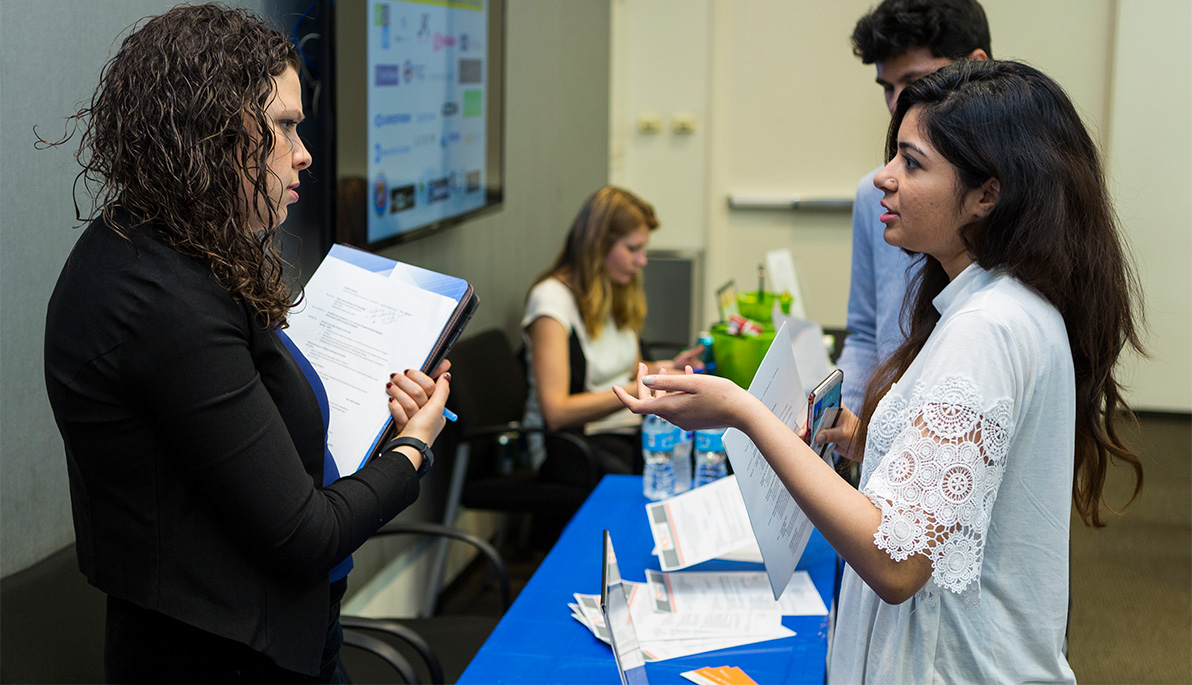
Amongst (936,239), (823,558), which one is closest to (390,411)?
(936,239)

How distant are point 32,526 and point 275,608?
0.60 m

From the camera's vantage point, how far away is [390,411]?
133 cm

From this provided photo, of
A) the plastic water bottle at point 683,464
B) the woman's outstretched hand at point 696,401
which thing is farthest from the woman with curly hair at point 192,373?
the plastic water bottle at point 683,464

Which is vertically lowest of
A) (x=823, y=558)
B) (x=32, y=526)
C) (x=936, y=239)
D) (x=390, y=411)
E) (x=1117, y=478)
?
(x=1117, y=478)

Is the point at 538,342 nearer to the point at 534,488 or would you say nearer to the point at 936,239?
the point at 534,488

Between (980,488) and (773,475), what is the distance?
1.12 ft

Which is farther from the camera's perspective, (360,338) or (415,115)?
(415,115)

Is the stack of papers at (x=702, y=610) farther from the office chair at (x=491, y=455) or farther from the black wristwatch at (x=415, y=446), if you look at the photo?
the office chair at (x=491, y=455)

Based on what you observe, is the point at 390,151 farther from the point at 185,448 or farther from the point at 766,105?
the point at 766,105

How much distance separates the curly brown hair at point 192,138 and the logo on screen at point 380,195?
1.38m

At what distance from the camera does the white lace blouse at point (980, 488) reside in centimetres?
106

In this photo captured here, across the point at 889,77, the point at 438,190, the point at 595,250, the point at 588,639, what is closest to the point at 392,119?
the point at 438,190

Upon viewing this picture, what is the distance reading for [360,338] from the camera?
137cm

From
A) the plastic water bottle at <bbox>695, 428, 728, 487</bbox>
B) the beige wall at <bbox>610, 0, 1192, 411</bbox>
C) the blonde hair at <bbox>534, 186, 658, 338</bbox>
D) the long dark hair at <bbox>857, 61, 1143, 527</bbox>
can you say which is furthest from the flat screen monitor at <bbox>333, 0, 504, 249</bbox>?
the beige wall at <bbox>610, 0, 1192, 411</bbox>
